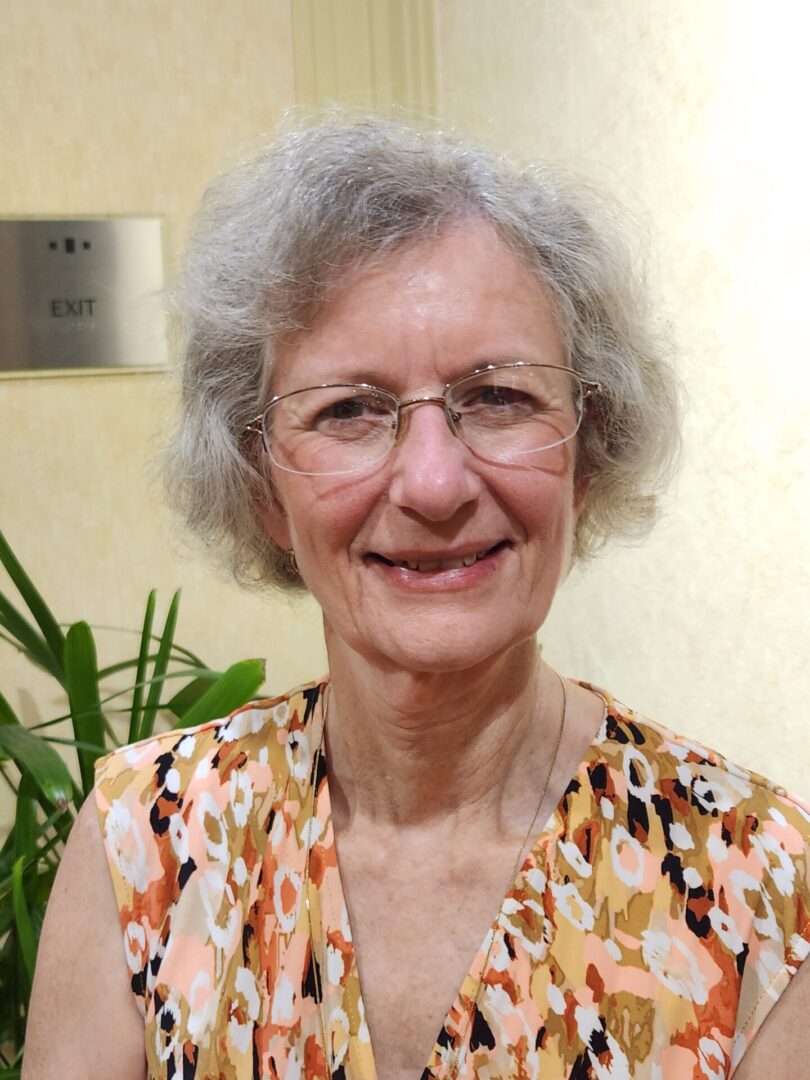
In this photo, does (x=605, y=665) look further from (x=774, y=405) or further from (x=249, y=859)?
(x=249, y=859)

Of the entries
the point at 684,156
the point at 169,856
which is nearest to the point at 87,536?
the point at 169,856

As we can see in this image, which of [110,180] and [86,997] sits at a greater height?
[110,180]

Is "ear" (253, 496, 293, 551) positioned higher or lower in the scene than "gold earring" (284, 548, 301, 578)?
higher

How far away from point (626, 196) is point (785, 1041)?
1.48 m

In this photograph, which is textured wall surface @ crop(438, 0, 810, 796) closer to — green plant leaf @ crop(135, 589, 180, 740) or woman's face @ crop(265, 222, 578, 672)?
woman's face @ crop(265, 222, 578, 672)

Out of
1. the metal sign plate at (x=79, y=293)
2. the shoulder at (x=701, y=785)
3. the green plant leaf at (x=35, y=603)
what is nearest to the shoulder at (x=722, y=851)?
the shoulder at (x=701, y=785)

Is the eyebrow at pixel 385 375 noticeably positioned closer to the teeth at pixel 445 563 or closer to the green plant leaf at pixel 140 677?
the teeth at pixel 445 563

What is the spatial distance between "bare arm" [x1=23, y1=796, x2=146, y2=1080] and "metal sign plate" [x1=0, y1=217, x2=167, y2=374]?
4.69 ft

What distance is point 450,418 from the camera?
106 cm

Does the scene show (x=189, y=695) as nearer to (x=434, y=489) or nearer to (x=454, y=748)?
(x=454, y=748)

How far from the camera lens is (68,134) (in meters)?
2.40

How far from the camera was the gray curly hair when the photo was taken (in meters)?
1.12

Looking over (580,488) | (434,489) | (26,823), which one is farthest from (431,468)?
(26,823)

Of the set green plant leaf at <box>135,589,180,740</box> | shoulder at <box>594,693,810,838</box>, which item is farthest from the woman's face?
green plant leaf at <box>135,589,180,740</box>
